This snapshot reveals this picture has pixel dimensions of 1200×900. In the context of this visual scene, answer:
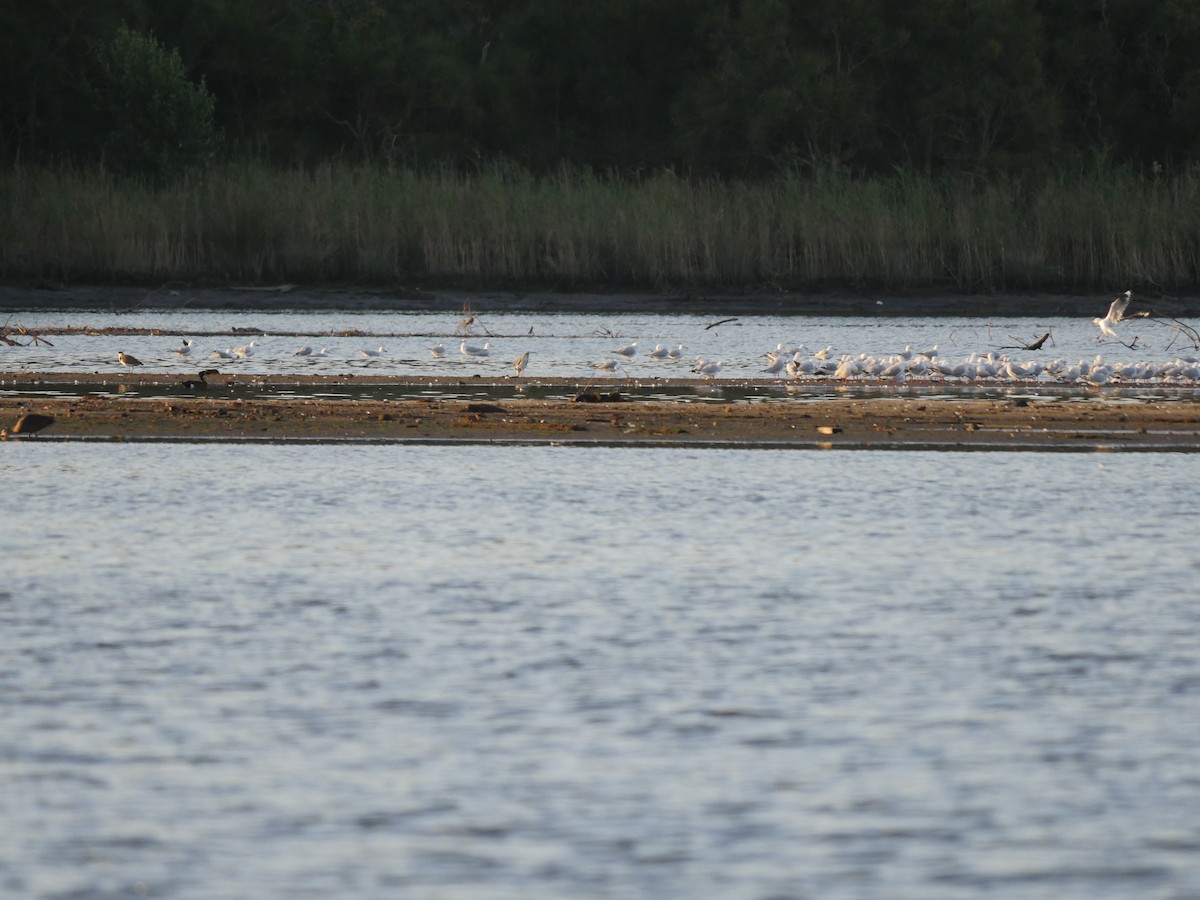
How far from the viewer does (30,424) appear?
11930mm

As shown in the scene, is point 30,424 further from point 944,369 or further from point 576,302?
point 576,302

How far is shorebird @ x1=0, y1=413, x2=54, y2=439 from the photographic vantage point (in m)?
11.8

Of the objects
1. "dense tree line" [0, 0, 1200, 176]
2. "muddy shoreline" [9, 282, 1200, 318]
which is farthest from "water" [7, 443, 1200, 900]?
"dense tree line" [0, 0, 1200, 176]

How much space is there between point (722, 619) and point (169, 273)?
24167mm

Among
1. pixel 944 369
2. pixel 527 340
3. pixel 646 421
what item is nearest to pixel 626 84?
pixel 527 340

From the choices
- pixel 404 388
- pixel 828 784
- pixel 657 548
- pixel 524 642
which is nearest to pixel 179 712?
pixel 524 642

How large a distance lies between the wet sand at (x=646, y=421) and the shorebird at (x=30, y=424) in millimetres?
70

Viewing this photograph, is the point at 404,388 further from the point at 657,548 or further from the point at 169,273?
the point at 169,273

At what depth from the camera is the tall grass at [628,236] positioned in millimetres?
28328

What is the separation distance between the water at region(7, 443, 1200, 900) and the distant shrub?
1148 inches

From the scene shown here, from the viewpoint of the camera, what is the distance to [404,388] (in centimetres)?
1503

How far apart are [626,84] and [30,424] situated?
35.8 meters

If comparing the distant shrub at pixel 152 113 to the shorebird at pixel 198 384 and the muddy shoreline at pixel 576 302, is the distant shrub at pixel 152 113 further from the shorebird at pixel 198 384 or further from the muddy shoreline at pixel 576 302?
the shorebird at pixel 198 384

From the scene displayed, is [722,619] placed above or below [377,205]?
below
